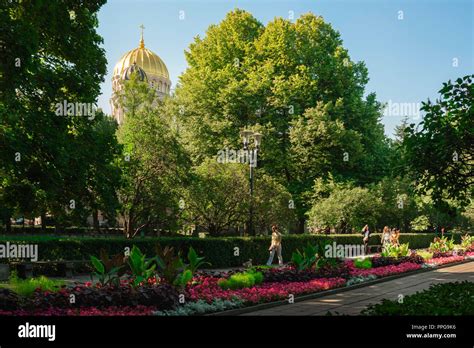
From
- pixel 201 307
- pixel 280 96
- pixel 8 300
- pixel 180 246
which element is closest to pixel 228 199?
pixel 180 246

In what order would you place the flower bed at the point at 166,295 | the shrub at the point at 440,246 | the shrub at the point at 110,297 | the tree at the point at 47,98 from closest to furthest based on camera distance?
the flower bed at the point at 166,295
the shrub at the point at 110,297
the tree at the point at 47,98
the shrub at the point at 440,246

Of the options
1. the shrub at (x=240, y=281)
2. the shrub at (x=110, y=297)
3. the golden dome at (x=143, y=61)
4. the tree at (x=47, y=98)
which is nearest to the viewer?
the shrub at (x=110, y=297)

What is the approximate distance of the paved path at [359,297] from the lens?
10.1 m

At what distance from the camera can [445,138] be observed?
853 cm

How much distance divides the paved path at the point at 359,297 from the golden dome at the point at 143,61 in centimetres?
6064

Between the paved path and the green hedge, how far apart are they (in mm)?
6813

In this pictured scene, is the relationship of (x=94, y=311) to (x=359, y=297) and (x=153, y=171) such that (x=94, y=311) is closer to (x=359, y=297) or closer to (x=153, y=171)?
(x=359, y=297)

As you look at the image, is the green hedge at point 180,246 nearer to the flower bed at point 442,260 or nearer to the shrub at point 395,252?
the shrub at point 395,252

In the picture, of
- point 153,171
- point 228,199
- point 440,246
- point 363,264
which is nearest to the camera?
point 363,264

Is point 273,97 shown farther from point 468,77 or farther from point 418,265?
point 468,77

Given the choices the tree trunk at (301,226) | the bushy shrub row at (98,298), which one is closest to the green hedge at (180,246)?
the bushy shrub row at (98,298)

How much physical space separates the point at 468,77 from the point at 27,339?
777 cm

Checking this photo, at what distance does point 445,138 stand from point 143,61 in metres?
68.3

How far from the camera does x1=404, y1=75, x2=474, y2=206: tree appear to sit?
8461mm
